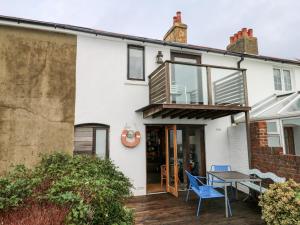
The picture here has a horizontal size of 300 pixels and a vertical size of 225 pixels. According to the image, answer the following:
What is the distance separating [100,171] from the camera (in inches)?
209

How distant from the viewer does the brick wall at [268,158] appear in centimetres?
614

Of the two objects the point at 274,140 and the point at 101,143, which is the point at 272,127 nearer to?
the point at 274,140

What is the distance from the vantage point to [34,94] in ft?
23.1

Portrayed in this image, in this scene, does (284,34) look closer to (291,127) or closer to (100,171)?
(291,127)

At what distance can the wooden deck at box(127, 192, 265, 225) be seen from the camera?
17.7 ft

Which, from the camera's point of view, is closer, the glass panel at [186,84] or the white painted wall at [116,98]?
the glass panel at [186,84]

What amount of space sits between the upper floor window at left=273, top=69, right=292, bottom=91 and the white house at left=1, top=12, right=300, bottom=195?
273cm

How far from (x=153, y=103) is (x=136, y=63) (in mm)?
1924

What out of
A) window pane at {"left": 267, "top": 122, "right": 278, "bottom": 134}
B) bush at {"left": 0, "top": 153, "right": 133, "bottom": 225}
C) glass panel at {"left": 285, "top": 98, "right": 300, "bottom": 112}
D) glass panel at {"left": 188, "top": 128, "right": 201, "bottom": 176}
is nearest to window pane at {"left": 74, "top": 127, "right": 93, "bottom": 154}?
bush at {"left": 0, "top": 153, "right": 133, "bottom": 225}

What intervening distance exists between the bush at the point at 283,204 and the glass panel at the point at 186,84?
3.65m

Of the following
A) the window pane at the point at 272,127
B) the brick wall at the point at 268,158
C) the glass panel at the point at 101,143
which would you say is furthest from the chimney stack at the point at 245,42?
the glass panel at the point at 101,143

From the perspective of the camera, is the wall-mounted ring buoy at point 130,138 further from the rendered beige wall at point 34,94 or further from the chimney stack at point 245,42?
the chimney stack at point 245,42

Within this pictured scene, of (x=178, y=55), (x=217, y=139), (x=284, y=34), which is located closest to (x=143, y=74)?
(x=178, y=55)

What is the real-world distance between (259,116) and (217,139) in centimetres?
186
